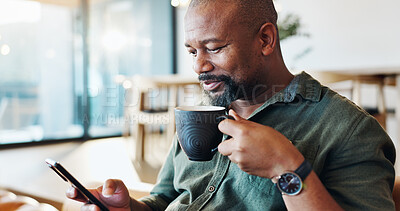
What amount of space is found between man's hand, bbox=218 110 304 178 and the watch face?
0.01 meters

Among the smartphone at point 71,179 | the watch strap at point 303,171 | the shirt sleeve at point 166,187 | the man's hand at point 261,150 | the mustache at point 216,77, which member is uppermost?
the mustache at point 216,77

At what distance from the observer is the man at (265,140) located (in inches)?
23.0

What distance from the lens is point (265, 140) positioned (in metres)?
0.58

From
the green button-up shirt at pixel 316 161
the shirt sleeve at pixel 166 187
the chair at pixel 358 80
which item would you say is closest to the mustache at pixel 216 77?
the green button-up shirt at pixel 316 161

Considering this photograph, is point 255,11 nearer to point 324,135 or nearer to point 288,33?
point 324,135

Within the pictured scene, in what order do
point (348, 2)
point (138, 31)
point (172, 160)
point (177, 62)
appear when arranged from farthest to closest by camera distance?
1. point (177, 62)
2. point (138, 31)
3. point (348, 2)
4. point (172, 160)

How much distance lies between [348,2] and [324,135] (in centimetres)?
Answer: 376

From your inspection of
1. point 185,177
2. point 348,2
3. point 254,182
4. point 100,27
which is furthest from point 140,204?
point 100,27

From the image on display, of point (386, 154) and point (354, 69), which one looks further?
point (354, 69)

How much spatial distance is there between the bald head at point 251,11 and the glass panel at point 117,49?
13.7ft

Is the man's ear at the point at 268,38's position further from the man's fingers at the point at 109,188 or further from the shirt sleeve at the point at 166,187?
the man's fingers at the point at 109,188

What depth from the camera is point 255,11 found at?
2.76 feet

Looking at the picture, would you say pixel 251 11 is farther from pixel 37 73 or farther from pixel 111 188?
pixel 37 73

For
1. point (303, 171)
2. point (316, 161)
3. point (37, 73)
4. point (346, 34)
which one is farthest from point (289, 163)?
point (37, 73)
